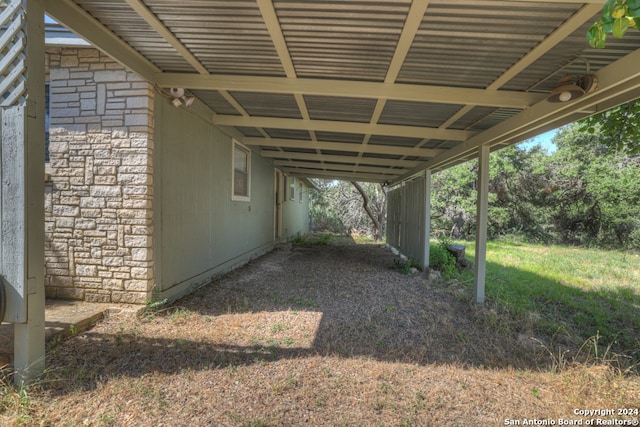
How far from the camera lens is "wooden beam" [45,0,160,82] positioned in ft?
8.07

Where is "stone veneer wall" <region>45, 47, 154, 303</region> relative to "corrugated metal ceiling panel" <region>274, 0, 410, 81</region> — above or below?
below

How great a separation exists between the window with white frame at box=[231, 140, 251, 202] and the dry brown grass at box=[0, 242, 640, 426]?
2853mm

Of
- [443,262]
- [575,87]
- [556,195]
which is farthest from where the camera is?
Result: [556,195]

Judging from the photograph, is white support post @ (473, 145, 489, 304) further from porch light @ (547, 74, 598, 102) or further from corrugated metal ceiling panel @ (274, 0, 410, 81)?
corrugated metal ceiling panel @ (274, 0, 410, 81)

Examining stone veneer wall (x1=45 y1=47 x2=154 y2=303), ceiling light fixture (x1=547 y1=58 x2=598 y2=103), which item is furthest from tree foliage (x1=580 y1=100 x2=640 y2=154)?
stone veneer wall (x1=45 y1=47 x2=154 y2=303)

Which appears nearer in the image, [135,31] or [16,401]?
[16,401]

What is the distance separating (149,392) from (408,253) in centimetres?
746

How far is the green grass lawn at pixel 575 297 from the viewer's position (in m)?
3.94

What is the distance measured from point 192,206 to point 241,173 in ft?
8.15

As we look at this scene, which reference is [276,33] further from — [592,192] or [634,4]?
[592,192]

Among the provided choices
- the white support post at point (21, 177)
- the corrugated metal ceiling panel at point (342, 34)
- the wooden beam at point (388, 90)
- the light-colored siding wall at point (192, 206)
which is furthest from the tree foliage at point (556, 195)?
the white support post at point (21, 177)

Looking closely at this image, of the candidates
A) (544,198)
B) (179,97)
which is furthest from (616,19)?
(544,198)

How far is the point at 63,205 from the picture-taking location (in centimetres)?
375

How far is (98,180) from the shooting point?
12.2 feet
